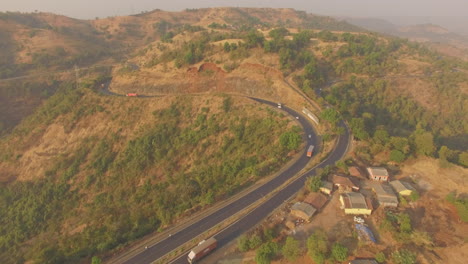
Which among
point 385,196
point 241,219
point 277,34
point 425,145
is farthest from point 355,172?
point 277,34

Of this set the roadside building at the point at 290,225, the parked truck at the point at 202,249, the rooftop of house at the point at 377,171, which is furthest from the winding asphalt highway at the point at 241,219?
the rooftop of house at the point at 377,171

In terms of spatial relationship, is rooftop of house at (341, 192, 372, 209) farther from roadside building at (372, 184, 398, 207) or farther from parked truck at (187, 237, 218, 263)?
parked truck at (187, 237, 218, 263)

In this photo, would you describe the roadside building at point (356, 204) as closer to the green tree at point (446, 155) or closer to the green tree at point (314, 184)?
the green tree at point (314, 184)

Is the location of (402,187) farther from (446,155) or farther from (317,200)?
(446,155)

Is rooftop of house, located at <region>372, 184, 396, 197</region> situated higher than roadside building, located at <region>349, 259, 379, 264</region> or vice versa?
rooftop of house, located at <region>372, 184, 396, 197</region>

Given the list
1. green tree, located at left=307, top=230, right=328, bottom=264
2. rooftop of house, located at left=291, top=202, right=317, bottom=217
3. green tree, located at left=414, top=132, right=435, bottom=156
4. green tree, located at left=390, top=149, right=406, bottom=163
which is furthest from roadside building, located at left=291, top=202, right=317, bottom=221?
green tree, located at left=414, top=132, right=435, bottom=156

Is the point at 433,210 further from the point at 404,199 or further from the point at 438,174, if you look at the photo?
the point at 438,174

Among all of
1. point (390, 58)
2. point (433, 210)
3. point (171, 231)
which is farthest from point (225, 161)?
point (390, 58)

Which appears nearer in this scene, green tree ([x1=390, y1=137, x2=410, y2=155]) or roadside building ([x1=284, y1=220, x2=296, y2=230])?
roadside building ([x1=284, y1=220, x2=296, y2=230])
